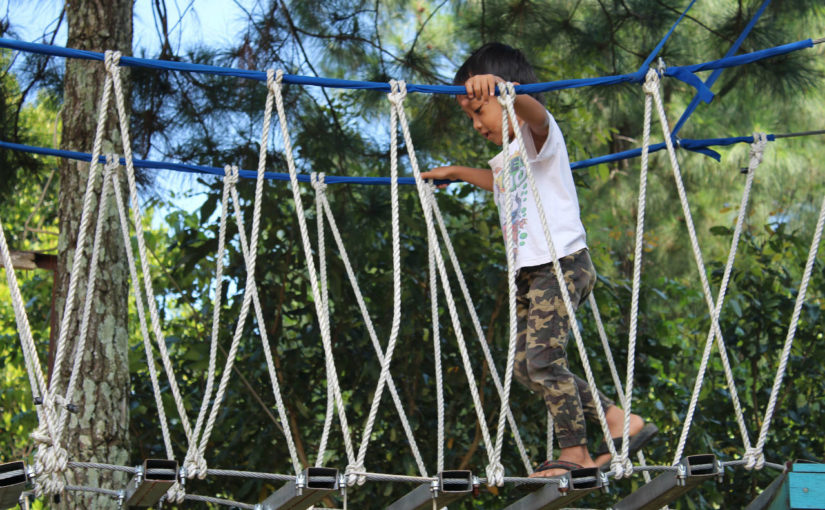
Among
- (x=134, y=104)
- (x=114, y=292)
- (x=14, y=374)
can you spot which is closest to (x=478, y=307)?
(x=114, y=292)

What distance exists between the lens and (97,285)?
92.4 inches

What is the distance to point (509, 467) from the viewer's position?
10.1ft

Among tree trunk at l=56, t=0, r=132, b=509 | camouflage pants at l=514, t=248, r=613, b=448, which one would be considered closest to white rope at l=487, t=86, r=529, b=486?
camouflage pants at l=514, t=248, r=613, b=448

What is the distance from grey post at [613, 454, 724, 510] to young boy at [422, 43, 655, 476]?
0.36 ft

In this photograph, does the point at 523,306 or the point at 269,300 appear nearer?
the point at 523,306

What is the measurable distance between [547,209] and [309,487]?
776 mm

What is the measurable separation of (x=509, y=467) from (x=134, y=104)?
5.80 ft

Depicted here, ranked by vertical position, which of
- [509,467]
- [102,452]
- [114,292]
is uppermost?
[114,292]

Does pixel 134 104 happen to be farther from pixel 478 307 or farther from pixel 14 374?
→ pixel 14 374

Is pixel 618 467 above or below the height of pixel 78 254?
below

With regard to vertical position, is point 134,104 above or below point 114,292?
above

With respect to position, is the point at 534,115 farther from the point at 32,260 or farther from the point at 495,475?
the point at 32,260

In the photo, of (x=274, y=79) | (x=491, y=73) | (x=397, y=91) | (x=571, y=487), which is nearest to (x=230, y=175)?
(x=274, y=79)

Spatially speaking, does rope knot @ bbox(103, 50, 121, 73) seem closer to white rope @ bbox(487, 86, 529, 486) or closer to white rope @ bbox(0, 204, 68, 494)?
white rope @ bbox(0, 204, 68, 494)
